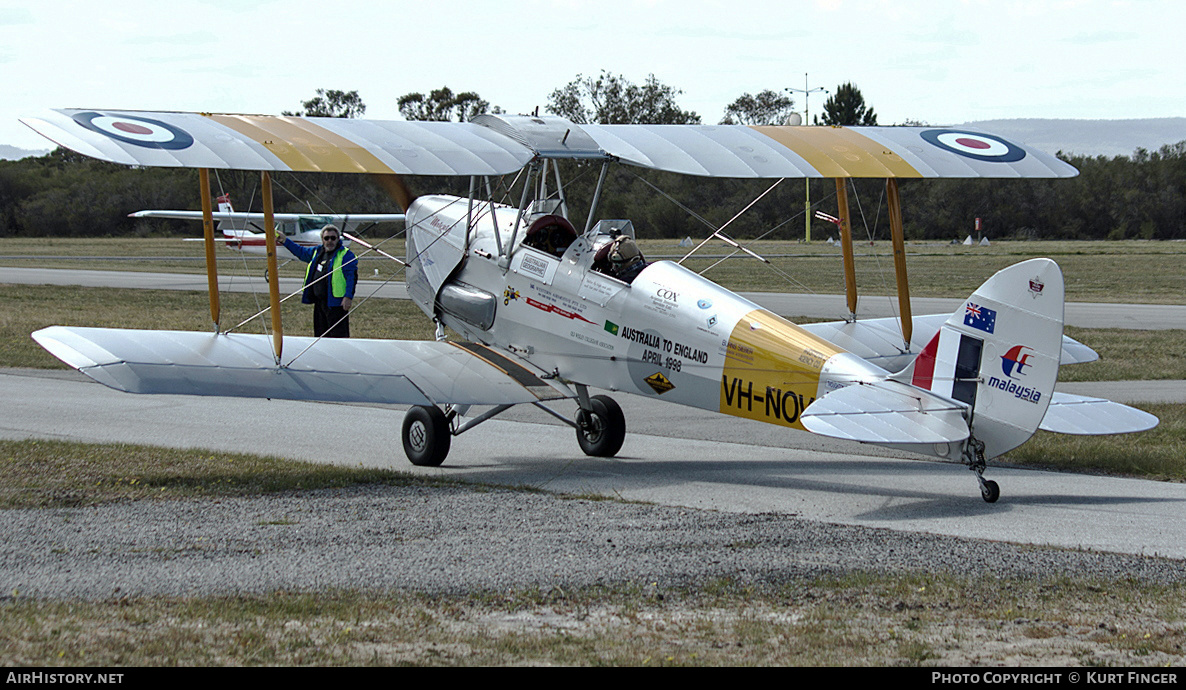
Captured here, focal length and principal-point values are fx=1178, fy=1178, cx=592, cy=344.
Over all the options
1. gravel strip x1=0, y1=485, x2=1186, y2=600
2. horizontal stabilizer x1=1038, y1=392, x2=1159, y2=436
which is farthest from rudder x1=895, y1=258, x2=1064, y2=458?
gravel strip x1=0, y1=485, x2=1186, y2=600

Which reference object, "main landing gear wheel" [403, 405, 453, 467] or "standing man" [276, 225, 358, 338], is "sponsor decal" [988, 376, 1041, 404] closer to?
"main landing gear wheel" [403, 405, 453, 467]

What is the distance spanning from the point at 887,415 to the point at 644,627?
10.0 feet

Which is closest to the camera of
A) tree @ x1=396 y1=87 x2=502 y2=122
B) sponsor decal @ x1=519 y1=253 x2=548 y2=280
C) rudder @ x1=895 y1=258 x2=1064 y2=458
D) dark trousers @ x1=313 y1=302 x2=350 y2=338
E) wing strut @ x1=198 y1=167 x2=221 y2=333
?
rudder @ x1=895 y1=258 x2=1064 y2=458

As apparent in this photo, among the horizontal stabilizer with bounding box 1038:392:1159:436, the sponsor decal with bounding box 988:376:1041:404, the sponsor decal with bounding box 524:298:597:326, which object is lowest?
the horizontal stabilizer with bounding box 1038:392:1159:436

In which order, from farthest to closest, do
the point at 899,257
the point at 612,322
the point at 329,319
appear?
the point at 329,319, the point at 899,257, the point at 612,322

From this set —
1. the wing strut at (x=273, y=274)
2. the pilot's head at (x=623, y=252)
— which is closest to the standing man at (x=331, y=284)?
the wing strut at (x=273, y=274)

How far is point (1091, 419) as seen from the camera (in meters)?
7.91

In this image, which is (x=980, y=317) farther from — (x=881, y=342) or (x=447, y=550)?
(x=881, y=342)

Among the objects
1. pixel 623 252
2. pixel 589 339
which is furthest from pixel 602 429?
pixel 623 252

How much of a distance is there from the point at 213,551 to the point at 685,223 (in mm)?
54315

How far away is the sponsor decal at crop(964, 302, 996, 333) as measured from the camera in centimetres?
768

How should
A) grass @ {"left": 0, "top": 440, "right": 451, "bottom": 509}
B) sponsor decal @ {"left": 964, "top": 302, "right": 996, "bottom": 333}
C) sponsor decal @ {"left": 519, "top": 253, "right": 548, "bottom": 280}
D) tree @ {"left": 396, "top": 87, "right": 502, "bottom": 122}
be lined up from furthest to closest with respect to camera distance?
tree @ {"left": 396, "top": 87, "right": 502, "bottom": 122}
sponsor decal @ {"left": 519, "top": 253, "right": 548, "bottom": 280}
grass @ {"left": 0, "top": 440, "right": 451, "bottom": 509}
sponsor decal @ {"left": 964, "top": 302, "right": 996, "bottom": 333}

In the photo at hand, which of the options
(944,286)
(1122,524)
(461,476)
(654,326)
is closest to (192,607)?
(461,476)

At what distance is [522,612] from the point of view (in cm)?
554
